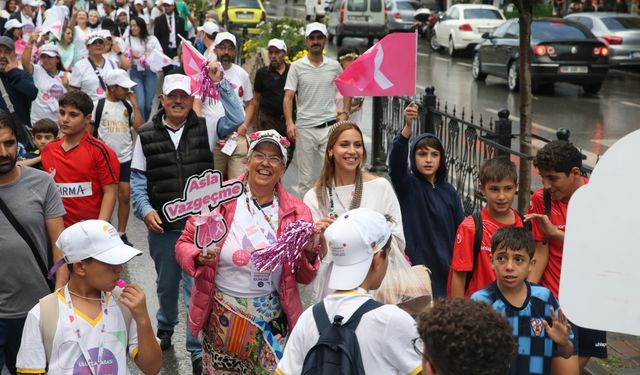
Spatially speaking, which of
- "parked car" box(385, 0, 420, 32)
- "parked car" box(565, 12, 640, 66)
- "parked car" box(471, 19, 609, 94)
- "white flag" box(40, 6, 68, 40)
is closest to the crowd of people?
"white flag" box(40, 6, 68, 40)

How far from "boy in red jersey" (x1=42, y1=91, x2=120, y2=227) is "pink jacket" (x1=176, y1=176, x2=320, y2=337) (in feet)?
5.66

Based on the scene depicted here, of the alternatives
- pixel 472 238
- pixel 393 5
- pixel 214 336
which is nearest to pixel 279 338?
pixel 214 336

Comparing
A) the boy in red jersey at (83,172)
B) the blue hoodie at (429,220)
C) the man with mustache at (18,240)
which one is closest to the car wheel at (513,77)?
the boy in red jersey at (83,172)

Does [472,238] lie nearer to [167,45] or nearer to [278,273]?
[278,273]

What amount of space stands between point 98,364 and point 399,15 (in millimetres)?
32827

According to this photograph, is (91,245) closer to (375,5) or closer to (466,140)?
(466,140)

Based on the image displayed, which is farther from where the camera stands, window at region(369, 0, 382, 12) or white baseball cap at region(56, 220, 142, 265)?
window at region(369, 0, 382, 12)

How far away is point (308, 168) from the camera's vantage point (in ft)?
34.1

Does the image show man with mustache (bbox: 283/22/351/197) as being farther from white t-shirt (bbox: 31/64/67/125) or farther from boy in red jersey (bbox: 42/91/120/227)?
boy in red jersey (bbox: 42/91/120/227)

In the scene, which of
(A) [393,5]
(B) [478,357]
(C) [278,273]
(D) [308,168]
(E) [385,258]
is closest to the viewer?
(B) [478,357]

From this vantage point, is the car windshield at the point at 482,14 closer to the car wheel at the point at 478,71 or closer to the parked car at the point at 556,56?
the car wheel at the point at 478,71

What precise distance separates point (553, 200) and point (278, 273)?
162 cm

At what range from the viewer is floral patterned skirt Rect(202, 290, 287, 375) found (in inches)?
209

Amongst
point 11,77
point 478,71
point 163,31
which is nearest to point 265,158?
point 11,77
